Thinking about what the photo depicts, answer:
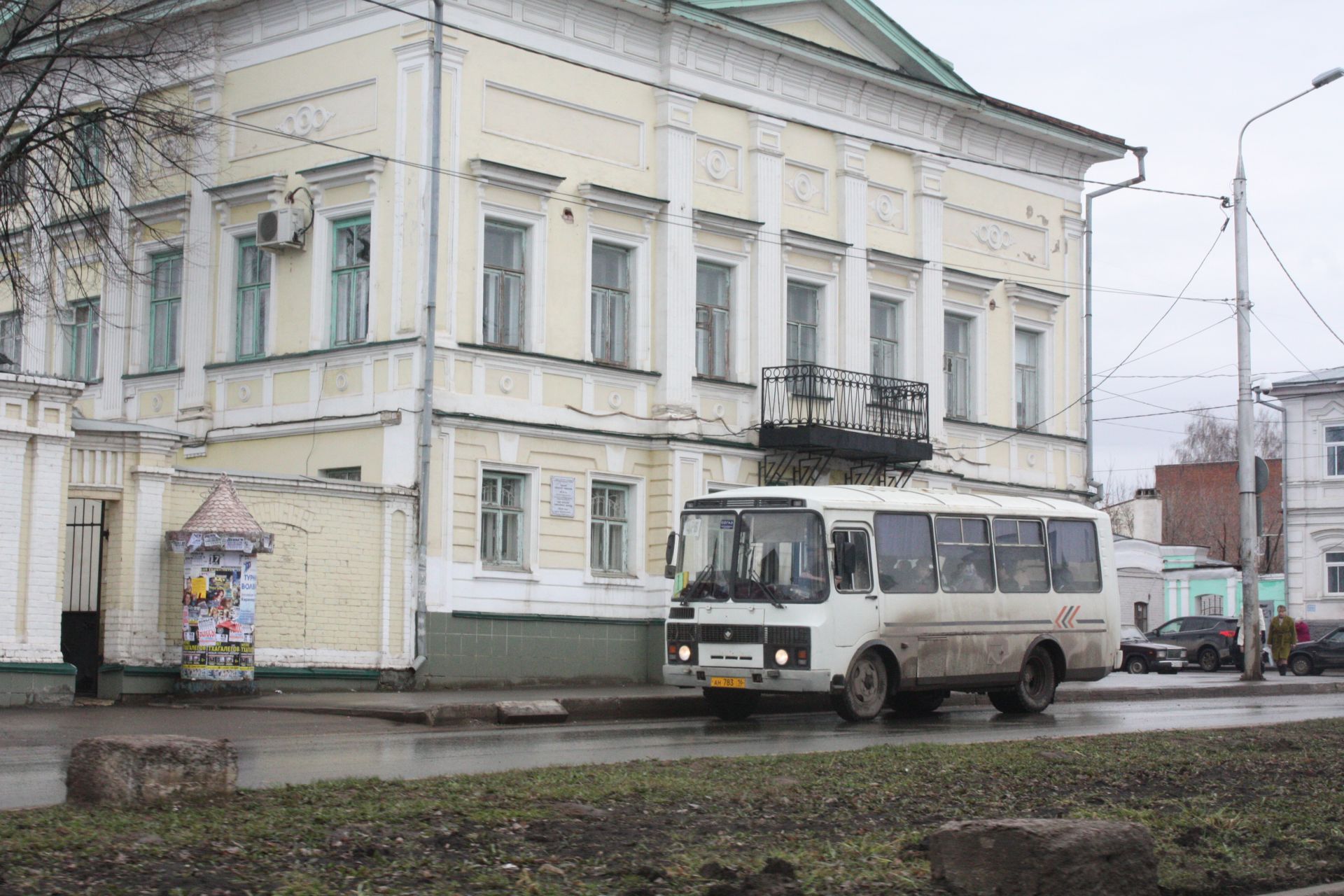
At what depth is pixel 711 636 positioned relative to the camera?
19.2 meters

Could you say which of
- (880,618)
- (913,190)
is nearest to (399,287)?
(880,618)

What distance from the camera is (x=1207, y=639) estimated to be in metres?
46.0

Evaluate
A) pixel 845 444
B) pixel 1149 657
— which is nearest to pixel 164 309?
pixel 845 444

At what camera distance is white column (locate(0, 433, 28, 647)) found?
18.5m

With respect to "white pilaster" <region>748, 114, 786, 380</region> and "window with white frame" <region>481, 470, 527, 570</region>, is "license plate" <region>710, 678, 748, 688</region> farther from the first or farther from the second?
"white pilaster" <region>748, 114, 786, 380</region>

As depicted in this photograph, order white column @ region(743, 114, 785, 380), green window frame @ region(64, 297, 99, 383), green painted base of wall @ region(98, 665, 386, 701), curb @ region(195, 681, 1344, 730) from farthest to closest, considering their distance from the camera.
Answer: green window frame @ region(64, 297, 99, 383) → white column @ region(743, 114, 785, 380) → green painted base of wall @ region(98, 665, 386, 701) → curb @ region(195, 681, 1344, 730)

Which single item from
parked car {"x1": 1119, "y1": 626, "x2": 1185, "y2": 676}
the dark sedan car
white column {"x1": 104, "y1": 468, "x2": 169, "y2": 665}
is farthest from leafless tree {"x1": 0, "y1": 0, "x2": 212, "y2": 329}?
the dark sedan car

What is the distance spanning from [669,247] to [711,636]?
937 centimetres

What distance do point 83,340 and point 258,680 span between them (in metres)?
10.8

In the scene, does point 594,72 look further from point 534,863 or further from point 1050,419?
point 534,863

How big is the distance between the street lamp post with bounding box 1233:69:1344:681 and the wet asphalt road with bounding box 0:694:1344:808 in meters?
8.97

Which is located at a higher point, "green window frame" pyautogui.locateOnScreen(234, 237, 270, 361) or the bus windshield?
"green window frame" pyautogui.locateOnScreen(234, 237, 270, 361)

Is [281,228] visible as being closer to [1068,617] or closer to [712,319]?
[712,319]

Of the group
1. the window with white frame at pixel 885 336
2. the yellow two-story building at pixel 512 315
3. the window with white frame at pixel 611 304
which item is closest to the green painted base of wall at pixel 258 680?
the yellow two-story building at pixel 512 315
